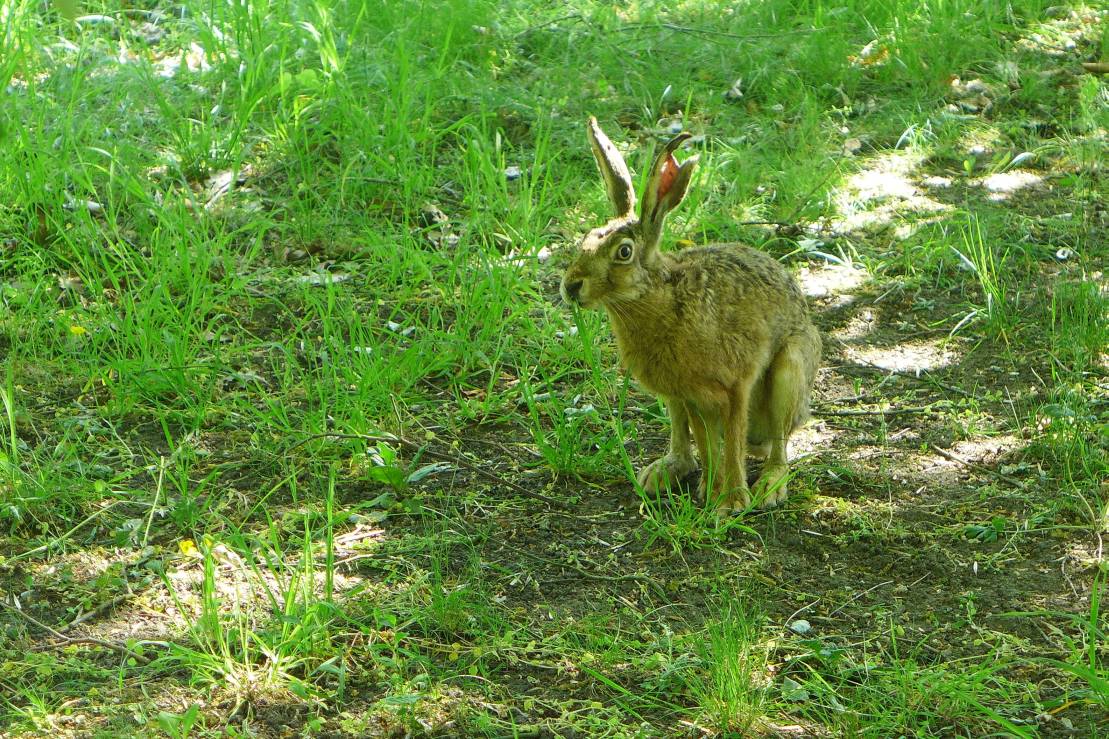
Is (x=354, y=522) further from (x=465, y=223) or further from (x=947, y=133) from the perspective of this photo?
(x=947, y=133)

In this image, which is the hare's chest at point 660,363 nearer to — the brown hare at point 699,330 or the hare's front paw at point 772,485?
the brown hare at point 699,330

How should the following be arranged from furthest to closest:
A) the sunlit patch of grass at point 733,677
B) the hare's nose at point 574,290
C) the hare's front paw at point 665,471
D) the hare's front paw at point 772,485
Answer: the hare's front paw at point 665,471 < the hare's front paw at point 772,485 < the hare's nose at point 574,290 < the sunlit patch of grass at point 733,677

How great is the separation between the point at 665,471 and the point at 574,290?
30.4 inches

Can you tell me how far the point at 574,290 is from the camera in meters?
3.93

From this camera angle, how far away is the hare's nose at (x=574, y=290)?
391 centimetres

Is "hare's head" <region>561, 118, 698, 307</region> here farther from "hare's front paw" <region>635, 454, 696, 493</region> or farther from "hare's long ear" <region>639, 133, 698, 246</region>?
"hare's front paw" <region>635, 454, 696, 493</region>

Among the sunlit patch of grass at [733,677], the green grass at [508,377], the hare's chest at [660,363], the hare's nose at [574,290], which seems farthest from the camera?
the hare's chest at [660,363]

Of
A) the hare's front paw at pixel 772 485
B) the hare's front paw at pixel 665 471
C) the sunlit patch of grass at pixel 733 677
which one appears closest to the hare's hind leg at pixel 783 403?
the hare's front paw at pixel 772 485

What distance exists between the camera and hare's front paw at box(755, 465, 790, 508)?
418 centimetres

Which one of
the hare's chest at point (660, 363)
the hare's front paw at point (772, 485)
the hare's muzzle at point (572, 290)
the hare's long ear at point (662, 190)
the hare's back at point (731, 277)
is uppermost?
the hare's long ear at point (662, 190)

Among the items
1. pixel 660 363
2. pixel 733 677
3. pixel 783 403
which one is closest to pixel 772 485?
pixel 783 403

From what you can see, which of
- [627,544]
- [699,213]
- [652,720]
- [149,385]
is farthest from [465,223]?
[652,720]

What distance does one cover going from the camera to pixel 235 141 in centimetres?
593

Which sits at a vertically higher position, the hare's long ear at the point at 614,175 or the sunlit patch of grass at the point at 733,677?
the hare's long ear at the point at 614,175
